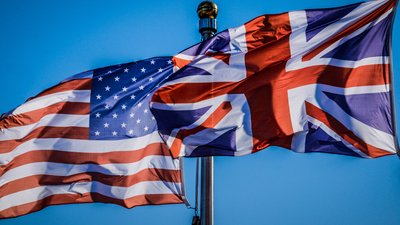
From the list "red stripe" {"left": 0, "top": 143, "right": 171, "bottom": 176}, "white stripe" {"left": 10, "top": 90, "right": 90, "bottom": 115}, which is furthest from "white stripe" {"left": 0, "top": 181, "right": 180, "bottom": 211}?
"white stripe" {"left": 10, "top": 90, "right": 90, "bottom": 115}

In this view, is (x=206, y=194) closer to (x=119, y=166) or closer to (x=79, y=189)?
(x=119, y=166)

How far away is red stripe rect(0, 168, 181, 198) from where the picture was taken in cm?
850

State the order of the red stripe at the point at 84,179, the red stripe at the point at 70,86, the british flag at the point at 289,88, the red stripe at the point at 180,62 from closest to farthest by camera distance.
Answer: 1. the british flag at the point at 289,88
2. the red stripe at the point at 180,62
3. the red stripe at the point at 84,179
4. the red stripe at the point at 70,86

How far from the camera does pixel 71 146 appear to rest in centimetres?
894

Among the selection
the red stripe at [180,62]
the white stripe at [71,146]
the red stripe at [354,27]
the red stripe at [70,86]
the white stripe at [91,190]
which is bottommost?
the white stripe at [91,190]

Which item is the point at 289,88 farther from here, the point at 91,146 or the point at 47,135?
the point at 47,135

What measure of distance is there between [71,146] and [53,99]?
47.8 inches

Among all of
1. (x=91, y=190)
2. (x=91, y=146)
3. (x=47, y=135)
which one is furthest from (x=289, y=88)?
(x=47, y=135)

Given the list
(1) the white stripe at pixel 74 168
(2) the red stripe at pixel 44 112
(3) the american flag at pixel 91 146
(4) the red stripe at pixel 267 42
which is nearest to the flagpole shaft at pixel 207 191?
(3) the american flag at pixel 91 146

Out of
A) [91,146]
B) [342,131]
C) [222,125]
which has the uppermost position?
[222,125]

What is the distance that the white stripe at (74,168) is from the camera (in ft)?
28.2

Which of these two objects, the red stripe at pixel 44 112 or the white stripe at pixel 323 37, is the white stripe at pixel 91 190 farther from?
the white stripe at pixel 323 37

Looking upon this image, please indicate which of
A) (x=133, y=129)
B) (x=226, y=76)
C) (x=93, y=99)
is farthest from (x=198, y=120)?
(x=93, y=99)

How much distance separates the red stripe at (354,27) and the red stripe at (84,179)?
3.98 m
